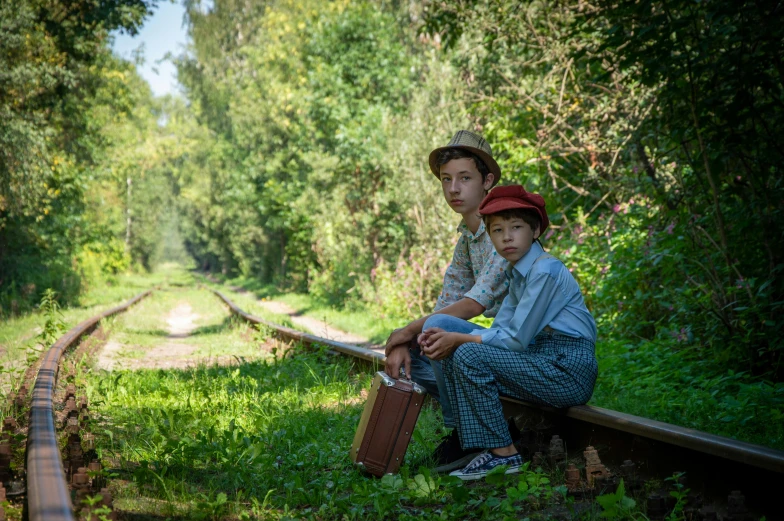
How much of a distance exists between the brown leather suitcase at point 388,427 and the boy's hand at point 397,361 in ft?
0.65

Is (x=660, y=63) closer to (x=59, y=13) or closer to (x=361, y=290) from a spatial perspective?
(x=361, y=290)

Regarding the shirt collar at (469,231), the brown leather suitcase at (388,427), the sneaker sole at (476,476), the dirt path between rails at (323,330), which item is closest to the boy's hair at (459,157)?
the shirt collar at (469,231)

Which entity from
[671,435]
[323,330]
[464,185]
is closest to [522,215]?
[464,185]

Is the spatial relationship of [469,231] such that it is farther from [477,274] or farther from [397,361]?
[397,361]

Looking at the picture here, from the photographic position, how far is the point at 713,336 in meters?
5.97

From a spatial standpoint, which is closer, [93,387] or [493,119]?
[93,387]

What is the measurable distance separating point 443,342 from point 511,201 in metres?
0.72

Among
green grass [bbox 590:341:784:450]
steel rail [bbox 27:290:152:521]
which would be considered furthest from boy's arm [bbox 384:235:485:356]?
steel rail [bbox 27:290:152:521]

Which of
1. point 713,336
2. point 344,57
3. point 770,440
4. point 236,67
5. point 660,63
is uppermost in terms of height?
point 236,67

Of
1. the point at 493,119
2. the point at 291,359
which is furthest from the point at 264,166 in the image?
the point at 291,359

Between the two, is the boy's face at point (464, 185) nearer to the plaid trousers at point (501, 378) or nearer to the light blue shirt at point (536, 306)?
the light blue shirt at point (536, 306)

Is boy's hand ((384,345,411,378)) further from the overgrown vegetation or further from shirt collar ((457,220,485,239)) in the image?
shirt collar ((457,220,485,239))

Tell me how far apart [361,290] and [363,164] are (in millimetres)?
3063

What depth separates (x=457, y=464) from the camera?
363cm
